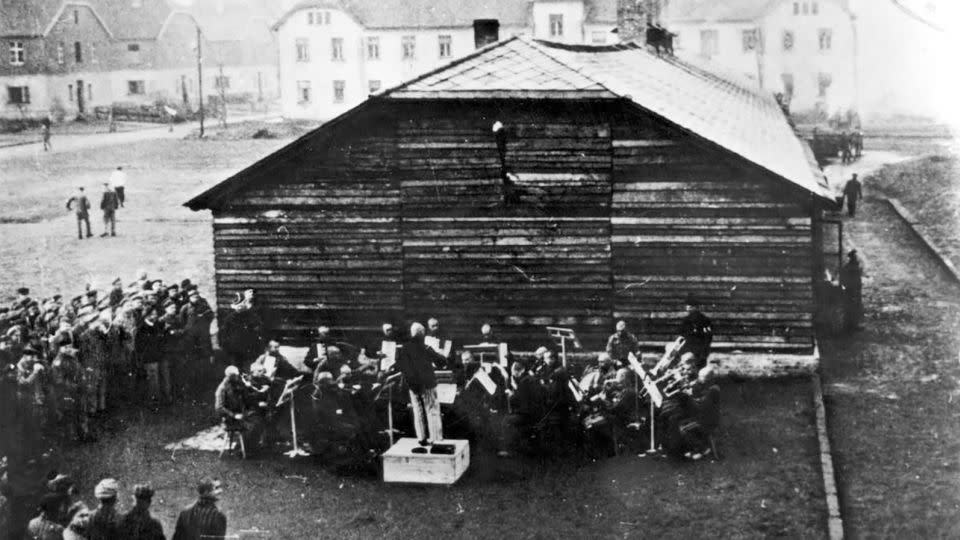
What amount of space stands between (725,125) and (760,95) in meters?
17.4

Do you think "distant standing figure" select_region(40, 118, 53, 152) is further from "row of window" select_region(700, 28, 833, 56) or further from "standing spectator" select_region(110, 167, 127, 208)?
"row of window" select_region(700, 28, 833, 56)

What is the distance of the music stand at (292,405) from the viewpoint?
16064 millimetres

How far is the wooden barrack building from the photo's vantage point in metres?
19.5

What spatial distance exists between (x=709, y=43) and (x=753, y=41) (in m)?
2.80

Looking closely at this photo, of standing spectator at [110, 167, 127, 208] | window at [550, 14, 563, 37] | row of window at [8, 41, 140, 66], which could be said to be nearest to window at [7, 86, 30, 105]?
row of window at [8, 41, 140, 66]

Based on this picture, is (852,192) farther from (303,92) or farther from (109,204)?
(303,92)

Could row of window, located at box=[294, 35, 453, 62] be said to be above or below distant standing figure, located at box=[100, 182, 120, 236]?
above

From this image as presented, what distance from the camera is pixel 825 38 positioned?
217 ft

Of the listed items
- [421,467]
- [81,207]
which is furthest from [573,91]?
[81,207]

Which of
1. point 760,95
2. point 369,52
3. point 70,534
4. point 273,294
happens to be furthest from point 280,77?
point 70,534

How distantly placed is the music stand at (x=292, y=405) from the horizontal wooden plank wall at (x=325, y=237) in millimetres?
4487

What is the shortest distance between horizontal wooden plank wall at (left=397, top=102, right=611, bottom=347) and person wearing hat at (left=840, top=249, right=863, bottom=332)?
22.0ft

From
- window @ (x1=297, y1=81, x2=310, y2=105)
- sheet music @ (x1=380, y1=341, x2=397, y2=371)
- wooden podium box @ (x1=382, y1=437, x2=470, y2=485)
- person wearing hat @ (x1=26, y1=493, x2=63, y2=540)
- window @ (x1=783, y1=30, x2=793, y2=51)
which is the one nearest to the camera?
person wearing hat @ (x1=26, y1=493, x2=63, y2=540)

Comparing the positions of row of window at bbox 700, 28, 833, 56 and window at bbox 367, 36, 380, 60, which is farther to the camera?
row of window at bbox 700, 28, 833, 56
